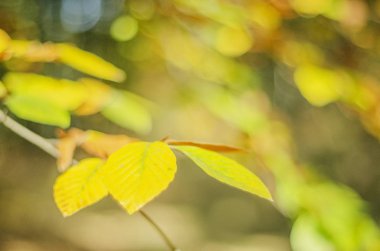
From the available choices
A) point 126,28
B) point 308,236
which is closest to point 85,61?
point 308,236

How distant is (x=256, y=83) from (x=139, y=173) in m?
1.13

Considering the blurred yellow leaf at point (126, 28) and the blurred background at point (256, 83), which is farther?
the blurred yellow leaf at point (126, 28)

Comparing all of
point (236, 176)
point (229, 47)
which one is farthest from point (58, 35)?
point (236, 176)

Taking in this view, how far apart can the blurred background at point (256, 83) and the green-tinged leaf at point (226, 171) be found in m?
0.46

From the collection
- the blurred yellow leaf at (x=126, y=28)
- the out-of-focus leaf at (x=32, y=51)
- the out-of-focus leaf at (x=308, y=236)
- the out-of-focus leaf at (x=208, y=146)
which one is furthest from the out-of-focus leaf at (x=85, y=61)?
the blurred yellow leaf at (x=126, y=28)

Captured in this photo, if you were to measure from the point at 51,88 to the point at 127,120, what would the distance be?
14cm

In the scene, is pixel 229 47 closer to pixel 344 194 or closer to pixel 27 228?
pixel 344 194

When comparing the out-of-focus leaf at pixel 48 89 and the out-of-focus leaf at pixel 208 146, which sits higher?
the out-of-focus leaf at pixel 208 146

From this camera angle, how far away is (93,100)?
3.13 feet

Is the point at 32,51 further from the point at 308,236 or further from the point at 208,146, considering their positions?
the point at 308,236

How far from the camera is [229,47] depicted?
1.27 m

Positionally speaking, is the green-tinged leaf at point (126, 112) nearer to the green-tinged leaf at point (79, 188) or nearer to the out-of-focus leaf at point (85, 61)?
the out-of-focus leaf at point (85, 61)

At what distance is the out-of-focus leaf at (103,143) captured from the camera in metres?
0.69

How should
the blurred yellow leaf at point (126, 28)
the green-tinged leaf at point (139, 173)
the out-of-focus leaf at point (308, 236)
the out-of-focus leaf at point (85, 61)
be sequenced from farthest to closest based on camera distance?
the blurred yellow leaf at point (126, 28), the out-of-focus leaf at point (308, 236), the out-of-focus leaf at point (85, 61), the green-tinged leaf at point (139, 173)
